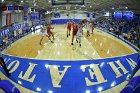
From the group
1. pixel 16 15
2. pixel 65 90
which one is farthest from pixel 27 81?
pixel 16 15

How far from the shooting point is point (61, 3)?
40.7 feet

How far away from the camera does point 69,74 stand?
339 inches

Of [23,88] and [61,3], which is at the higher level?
[61,3]

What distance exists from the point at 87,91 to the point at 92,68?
7.64 ft

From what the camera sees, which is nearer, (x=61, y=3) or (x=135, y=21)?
(x=61, y=3)

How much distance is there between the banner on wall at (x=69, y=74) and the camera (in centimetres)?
750

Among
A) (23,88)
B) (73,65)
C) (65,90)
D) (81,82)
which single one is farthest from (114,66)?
(23,88)

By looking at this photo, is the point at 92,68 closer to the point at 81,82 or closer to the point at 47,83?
the point at 81,82

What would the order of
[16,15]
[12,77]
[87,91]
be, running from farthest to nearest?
[16,15] → [12,77] → [87,91]

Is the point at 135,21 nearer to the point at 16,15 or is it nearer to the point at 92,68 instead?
the point at 16,15

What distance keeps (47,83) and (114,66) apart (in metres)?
3.34

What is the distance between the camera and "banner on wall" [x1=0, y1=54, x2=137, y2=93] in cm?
750

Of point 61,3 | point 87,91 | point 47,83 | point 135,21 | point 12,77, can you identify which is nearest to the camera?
point 87,91

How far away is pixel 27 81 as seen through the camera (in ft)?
26.2
